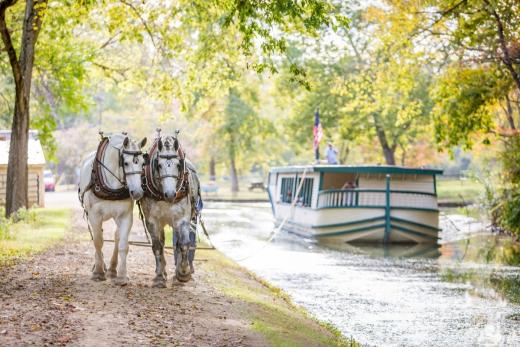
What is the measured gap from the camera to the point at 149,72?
89.3 ft

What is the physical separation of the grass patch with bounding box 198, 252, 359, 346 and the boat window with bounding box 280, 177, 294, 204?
17.6 metres

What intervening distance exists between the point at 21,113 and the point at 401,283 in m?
10.8

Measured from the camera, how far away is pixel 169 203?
37.1 feet

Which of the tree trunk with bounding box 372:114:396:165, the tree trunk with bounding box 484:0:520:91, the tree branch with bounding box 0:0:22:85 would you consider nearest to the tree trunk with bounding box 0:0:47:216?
the tree branch with bounding box 0:0:22:85

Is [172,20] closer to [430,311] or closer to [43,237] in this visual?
[43,237]

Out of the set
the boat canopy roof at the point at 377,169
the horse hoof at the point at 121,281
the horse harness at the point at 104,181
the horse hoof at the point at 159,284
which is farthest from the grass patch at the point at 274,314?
the boat canopy roof at the point at 377,169

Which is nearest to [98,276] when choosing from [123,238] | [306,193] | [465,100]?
[123,238]

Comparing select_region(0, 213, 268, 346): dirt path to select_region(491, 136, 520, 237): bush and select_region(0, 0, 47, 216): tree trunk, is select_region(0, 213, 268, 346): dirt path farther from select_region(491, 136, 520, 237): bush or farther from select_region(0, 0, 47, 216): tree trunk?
select_region(491, 136, 520, 237): bush

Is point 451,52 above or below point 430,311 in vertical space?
above

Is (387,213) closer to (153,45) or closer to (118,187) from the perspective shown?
(153,45)

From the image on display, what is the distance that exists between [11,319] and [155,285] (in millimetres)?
3107

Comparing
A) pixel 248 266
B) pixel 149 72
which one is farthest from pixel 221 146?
pixel 248 266

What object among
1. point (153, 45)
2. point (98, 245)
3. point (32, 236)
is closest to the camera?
point (98, 245)

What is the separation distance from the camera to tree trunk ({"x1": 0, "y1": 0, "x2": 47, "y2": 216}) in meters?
19.9
